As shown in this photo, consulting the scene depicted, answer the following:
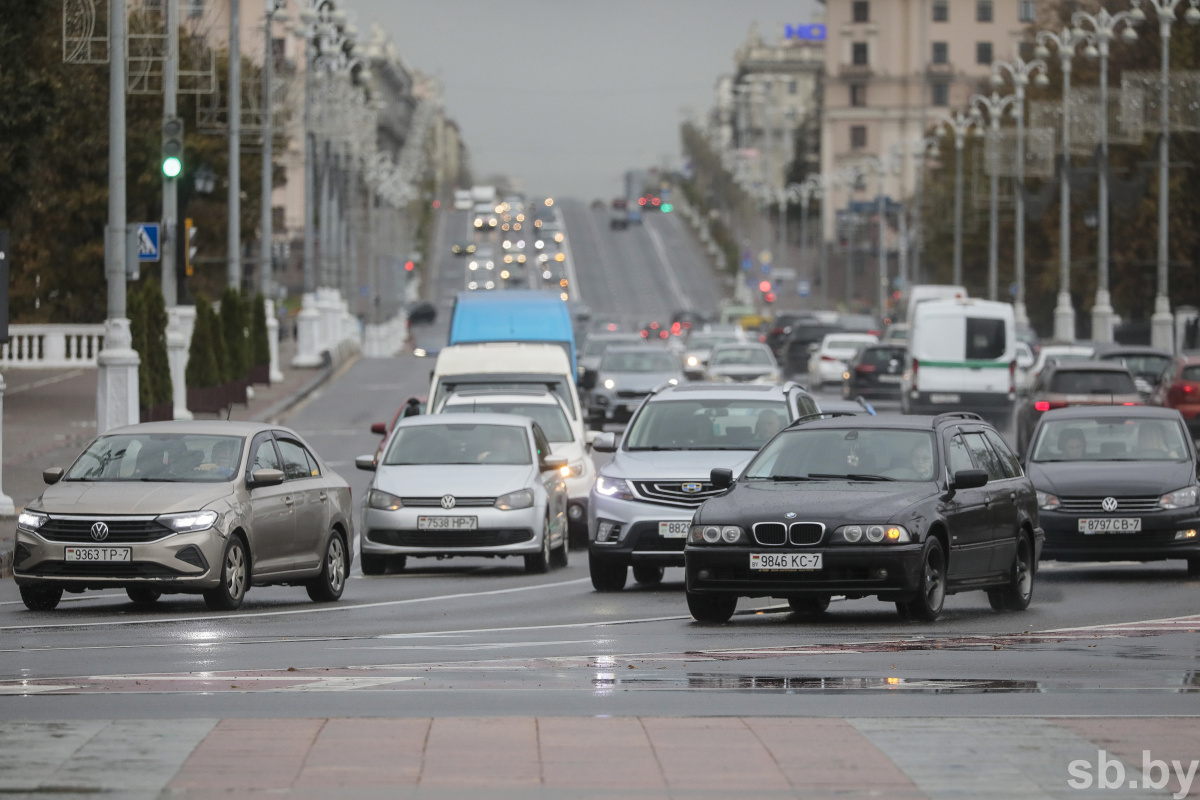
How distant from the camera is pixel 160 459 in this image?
15844 mm

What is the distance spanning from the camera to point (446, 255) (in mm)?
188625

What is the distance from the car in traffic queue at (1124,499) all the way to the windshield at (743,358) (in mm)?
29534

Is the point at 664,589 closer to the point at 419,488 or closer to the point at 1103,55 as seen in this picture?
the point at 419,488

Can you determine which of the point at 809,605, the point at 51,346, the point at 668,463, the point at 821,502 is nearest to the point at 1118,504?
the point at 668,463

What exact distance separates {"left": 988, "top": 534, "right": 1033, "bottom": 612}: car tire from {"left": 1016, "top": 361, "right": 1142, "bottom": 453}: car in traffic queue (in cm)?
1734

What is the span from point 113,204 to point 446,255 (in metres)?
163

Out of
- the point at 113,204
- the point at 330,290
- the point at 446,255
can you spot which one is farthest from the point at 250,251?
the point at 113,204

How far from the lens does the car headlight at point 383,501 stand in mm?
18938

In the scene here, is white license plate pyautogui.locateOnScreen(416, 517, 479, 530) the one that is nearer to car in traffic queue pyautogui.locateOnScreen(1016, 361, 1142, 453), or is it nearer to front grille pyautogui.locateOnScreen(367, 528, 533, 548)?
front grille pyautogui.locateOnScreen(367, 528, 533, 548)

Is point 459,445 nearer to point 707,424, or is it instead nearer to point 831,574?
point 707,424

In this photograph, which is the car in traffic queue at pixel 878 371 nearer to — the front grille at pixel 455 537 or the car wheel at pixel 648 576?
the front grille at pixel 455 537

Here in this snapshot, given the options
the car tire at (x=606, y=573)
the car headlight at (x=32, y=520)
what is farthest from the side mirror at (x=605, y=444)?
the car headlight at (x=32, y=520)

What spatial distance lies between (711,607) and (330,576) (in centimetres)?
371

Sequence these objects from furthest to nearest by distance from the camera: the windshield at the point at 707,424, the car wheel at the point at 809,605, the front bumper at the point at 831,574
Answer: the windshield at the point at 707,424, the car wheel at the point at 809,605, the front bumper at the point at 831,574
